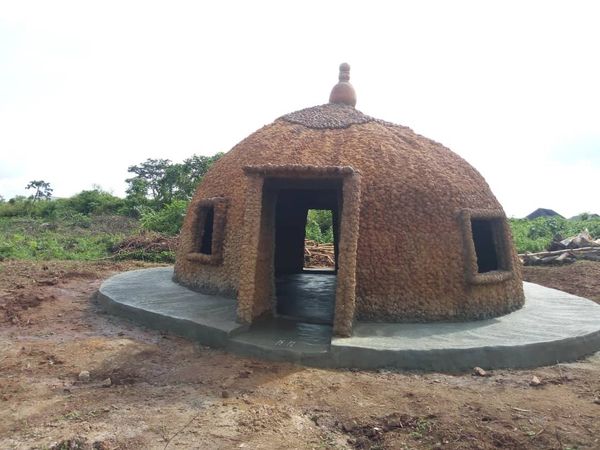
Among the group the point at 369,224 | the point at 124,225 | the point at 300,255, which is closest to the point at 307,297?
the point at 369,224

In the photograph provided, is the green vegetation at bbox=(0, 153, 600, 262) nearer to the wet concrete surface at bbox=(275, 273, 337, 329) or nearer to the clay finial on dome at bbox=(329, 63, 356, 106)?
the wet concrete surface at bbox=(275, 273, 337, 329)

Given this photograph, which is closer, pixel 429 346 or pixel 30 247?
pixel 429 346

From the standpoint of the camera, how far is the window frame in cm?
543

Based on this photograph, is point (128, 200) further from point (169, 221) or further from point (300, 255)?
point (300, 255)

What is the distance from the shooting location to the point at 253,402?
12.0ft

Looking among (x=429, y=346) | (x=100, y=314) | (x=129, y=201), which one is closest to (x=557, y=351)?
(x=429, y=346)

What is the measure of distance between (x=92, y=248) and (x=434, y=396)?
42.4 ft

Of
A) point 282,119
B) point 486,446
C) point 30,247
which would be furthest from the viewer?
point 30,247

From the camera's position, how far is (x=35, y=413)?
343 cm

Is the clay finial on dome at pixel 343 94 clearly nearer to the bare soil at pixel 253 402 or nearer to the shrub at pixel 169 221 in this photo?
the bare soil at pixel 253 402

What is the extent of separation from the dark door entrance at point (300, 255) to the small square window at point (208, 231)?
101 centimetres

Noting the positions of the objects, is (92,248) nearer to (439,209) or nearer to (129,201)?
(129,201)

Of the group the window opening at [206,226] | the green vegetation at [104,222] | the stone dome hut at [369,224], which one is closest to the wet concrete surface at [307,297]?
the stone dome hut at [369,224]

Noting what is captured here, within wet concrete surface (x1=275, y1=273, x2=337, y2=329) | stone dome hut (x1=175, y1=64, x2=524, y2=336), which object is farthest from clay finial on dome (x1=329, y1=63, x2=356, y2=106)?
wet concrete surface (x1=275, y1=273, x2=337, y2=329)
